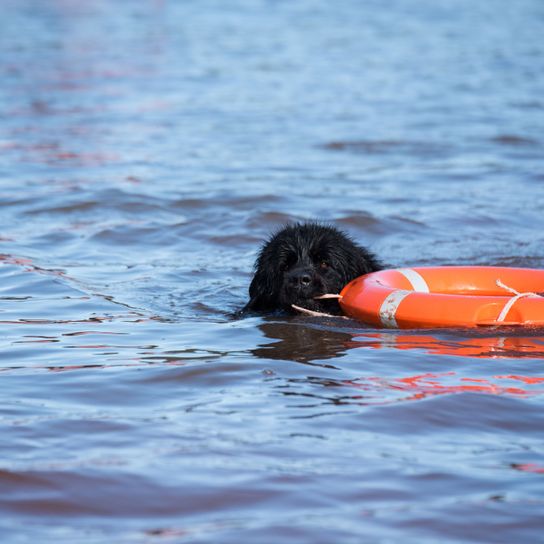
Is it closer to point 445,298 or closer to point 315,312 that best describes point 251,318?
point 315,312

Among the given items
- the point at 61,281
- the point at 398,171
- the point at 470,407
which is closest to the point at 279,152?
the point at 398,171

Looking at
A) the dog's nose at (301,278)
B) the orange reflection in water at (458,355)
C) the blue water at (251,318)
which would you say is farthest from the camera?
the dog's nose at (301,278)

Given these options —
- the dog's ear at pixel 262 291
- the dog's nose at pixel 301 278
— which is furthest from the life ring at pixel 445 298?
the dog's ear at pixel 262 291

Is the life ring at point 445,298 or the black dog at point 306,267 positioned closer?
the life ring at point 445,298

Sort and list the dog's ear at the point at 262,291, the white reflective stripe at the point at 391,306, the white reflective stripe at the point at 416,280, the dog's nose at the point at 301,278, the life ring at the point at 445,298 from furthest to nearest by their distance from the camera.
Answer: the dog's ear at the point at 262,291 < the white reflective stripe at the point at 416,280 < the dog's nose at the point at 301,278 < the white reflective stripe at the point at 391,306 < the life ring at the point at 445,298

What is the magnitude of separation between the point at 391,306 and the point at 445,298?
0.31 meters

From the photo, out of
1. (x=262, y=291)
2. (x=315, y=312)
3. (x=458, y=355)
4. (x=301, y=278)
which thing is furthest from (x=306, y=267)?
(x=458, y=355)

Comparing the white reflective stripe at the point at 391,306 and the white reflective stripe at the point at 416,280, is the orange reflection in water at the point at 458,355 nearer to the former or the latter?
the white reflective stripe at the point at 391,306

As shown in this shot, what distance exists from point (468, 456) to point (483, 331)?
194 centimetres

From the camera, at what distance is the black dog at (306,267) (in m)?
6.61

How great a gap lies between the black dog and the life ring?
16 centimetres

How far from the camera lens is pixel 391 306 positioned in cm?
628

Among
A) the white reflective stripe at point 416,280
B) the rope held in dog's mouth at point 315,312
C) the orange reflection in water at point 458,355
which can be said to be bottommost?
the orange reflection in water at point 458,355

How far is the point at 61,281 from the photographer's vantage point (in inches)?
309
